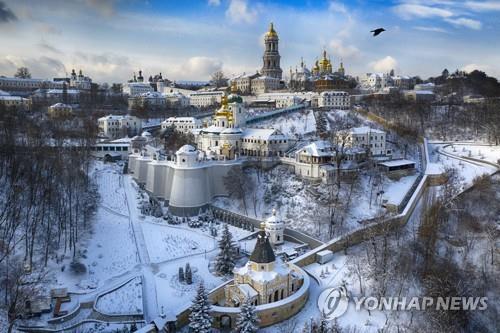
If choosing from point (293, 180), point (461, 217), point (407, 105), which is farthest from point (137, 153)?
point (407, 105)

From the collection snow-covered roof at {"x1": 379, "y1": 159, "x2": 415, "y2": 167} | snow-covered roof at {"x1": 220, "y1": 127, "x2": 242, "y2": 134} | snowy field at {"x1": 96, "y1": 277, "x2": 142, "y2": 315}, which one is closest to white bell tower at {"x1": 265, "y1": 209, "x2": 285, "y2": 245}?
snowy field at {"x1": 96, "y1": 277, "x2": 142, "y2": 315}

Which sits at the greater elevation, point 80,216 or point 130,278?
point 80,216

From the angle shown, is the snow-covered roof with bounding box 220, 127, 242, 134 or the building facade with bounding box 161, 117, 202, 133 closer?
the snow-covered roof with bounding box 220, 127, 242, 134

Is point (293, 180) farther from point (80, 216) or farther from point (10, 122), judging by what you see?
point (10, 122)

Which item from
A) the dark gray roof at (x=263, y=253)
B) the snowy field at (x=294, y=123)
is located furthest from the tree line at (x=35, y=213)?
the snowy field at (x=294, y=123)

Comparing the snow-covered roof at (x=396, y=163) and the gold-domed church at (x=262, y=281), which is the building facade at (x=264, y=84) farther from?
the gold-domed church at (x=262, y=281)

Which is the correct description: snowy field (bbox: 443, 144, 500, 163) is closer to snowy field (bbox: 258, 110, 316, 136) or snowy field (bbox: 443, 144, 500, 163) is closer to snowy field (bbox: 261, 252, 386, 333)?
snowy field (bbox: 258, 110, 316, 136)

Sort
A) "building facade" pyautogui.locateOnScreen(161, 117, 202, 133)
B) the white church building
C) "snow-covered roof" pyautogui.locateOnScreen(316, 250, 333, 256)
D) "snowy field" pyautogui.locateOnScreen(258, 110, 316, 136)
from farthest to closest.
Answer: "building facade" pyautogui.locateOnScreen(161, 117, 202, 133) < "snowy field" pyautogui.locateOnScreen(258, 110, 316, 136) < the white church building < "snow-covered roof" pyautogui.locateOnScreen(316, 250, 333, 256)
